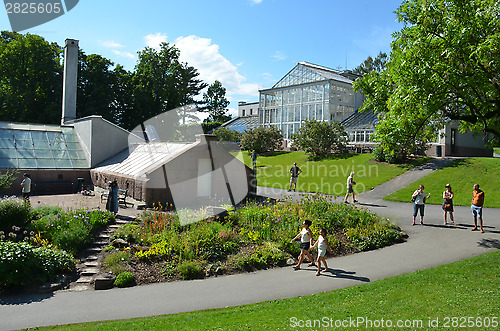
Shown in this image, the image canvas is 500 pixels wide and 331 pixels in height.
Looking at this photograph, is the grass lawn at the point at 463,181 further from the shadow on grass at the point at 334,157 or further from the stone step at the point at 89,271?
the stone step at the point at 89,271

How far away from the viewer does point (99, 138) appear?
23688 millimetres

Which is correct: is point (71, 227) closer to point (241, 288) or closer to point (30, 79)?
point (241, 288)

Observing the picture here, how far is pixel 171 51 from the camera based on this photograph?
5006 centimetres

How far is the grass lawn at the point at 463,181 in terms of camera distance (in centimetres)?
1925

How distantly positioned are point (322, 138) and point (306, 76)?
15636 millimetres

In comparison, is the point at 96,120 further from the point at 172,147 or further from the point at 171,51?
the point at 171,51

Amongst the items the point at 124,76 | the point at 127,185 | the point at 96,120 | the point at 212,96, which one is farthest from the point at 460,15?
the point at 212,96

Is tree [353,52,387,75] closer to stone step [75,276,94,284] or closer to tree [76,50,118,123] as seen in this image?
tree [76,50,118,123]

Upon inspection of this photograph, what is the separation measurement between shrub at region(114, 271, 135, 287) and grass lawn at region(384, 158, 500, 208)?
623 inches

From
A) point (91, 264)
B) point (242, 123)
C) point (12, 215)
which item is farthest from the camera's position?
point (242, 123)

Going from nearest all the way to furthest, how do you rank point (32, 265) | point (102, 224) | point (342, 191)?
point (32, 265)
point (102, 224)
point (342, 191)

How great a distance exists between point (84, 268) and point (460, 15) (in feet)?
43.6

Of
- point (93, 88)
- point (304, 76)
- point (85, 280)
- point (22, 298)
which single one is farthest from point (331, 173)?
point (93, 88)

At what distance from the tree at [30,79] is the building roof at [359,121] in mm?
34292
